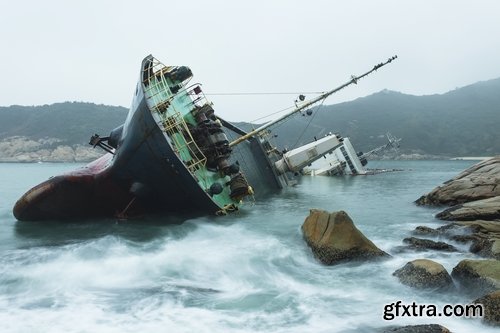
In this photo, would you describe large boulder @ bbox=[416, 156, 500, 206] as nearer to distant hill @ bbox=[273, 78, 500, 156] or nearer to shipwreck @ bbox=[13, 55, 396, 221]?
shipwreck @ bbox=[13, 55, 396, 221]

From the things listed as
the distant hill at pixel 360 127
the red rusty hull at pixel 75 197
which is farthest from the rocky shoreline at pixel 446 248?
the distant hill at pixel 360 127

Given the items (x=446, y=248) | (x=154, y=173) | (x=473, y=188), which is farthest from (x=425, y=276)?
(x=473, y=188)

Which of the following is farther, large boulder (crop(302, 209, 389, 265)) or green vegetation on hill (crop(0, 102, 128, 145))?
green vegetation on hill (crop(0, 102, 128, 145))

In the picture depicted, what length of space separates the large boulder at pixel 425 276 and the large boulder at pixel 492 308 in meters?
1.59

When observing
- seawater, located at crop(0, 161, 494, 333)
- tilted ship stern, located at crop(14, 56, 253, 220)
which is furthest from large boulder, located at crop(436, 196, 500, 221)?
tilted ship stern, located at crop(14, 56, 253, 220)

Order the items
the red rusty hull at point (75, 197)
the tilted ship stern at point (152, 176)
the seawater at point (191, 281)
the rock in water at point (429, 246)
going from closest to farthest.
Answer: the seawater at point (191, 281)
the rock in water at point (429, 246)
the tilted ship stern at point (152, 176)
the red rusty hull at point (75, 197)

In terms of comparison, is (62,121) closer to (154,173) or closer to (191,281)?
(154,173)

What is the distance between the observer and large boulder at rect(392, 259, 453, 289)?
9.34 m

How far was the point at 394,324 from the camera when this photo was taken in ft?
25.6

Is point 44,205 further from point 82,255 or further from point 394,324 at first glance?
point 394,324

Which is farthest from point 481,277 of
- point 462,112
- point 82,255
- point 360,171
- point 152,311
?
point 462,112

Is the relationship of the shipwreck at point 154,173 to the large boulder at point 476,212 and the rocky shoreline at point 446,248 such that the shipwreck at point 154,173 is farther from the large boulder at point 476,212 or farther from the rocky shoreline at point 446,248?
the large boulder at point 476,212

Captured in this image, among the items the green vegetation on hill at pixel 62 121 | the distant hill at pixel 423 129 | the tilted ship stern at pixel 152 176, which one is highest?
the green vegetation on hill at pixel 62 121

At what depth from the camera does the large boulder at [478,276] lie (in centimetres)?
867
